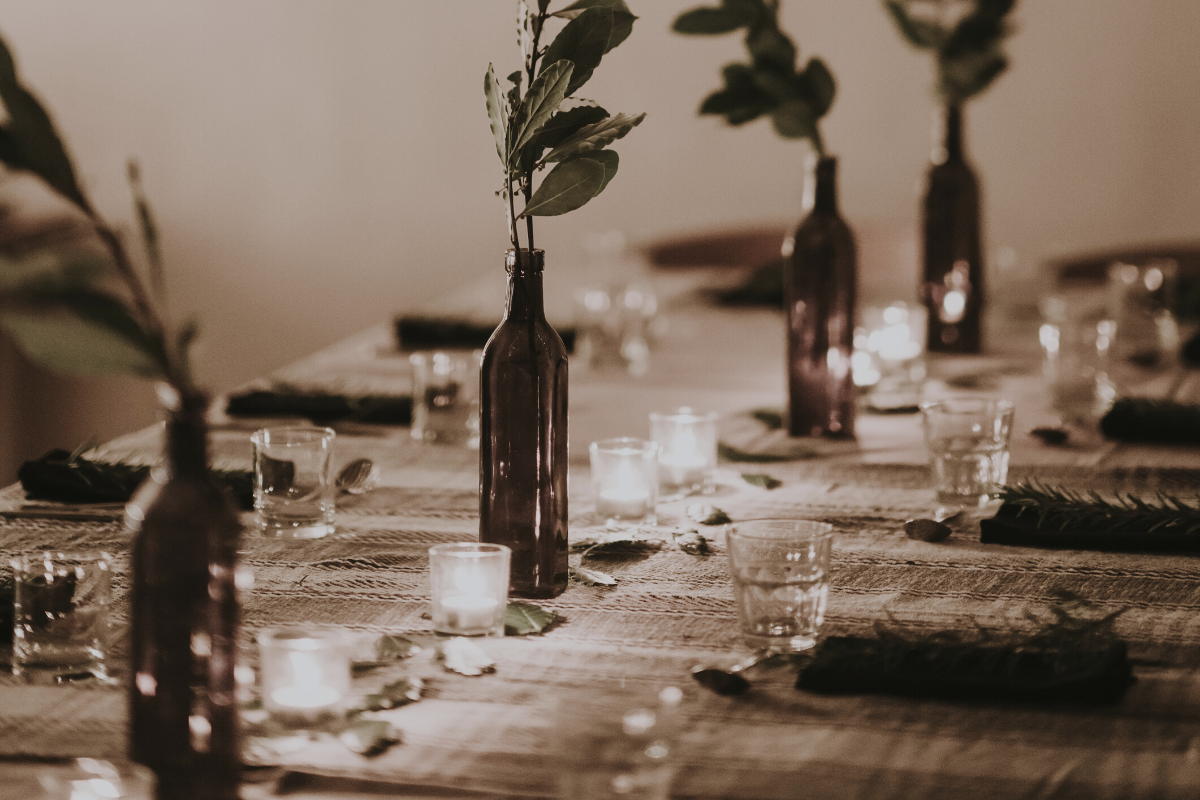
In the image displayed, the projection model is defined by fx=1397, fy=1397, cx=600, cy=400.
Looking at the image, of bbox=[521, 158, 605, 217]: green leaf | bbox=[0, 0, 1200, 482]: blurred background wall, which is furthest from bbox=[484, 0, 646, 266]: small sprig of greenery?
bbox=[0, 0, 1200, 482]: blurred background wall

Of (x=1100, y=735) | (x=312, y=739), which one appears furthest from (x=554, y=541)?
(x=1100, y=735)

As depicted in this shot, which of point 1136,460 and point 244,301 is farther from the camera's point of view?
point 244,301

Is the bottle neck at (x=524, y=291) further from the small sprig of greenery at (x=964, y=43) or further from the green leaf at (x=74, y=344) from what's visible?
the small sprig of greenery at (x=964, y=43)

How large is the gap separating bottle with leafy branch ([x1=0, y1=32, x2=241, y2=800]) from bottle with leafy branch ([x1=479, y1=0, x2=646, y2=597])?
0.37 meters

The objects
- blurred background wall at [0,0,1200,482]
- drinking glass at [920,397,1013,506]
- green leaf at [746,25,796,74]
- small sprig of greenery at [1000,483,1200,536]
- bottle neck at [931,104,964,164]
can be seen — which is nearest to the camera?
small sprig of greenery at [1000,483,1200,536]

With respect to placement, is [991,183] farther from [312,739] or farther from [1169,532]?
[312,739]

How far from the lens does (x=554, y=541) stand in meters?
1.06

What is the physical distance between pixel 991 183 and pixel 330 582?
3308mm

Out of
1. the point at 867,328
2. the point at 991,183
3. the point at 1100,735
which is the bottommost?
the point at 1100,735

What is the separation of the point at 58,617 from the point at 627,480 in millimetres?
543

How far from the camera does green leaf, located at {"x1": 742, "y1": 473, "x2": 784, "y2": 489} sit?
1.43 m

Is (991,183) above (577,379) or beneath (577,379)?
above

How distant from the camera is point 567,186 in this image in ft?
3.36

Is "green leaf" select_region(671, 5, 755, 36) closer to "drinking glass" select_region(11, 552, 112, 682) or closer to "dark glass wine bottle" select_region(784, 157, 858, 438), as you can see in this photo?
"dark glass wine bottle" select_region(784, 157, 858, 438)
